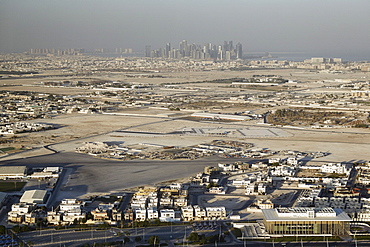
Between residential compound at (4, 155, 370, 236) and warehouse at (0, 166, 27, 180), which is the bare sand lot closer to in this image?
residential compound at (4, 155, 370, 236)

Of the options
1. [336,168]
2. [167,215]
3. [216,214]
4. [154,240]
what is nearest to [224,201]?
[216,214]

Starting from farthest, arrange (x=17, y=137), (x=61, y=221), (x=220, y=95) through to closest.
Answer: (x=220, y=95)
(x=17, y=137)
(x=61, y=221)

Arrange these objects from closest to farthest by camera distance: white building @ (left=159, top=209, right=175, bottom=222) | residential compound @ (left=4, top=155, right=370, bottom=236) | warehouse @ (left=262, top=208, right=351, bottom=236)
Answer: warehouse @ (left=262, top=208, right=351, bottom=236) < residential compound @ (left=4, top=155, right=370, bottom=236) < white building @ (left=159, top=209, right=175, bottom=222)

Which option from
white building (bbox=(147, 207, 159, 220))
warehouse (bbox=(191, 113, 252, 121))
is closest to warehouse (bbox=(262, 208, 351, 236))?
white building (bbox=(147, 207, 159, 220))

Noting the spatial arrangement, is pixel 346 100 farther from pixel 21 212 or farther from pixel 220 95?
pixel 21 212

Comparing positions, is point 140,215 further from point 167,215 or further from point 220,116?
point 220,116

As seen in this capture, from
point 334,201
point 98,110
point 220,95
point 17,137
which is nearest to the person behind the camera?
point 334,201

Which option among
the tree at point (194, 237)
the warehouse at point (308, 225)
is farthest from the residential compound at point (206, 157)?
the tree at point (194, 237)

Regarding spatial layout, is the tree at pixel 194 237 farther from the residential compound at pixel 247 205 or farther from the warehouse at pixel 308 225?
the warehouse at pixel 308 225

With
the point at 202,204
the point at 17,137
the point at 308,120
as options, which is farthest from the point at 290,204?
the point at 308,120
